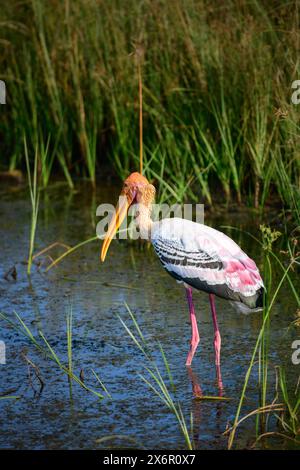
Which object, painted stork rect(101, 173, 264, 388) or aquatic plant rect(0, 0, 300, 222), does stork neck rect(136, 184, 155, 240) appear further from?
aquatic plant rect(0, 0, 300, 222)

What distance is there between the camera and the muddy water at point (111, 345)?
14.8 ft

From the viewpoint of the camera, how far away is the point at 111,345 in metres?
5.60

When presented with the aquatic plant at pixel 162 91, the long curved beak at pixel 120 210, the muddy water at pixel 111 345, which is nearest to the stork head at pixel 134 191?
the long curved beak at pixel 120 210

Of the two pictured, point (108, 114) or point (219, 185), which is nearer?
point (219, 185)

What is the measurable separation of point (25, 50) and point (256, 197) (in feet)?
8.71

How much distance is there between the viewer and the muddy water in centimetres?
452

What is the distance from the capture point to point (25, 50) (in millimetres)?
9164

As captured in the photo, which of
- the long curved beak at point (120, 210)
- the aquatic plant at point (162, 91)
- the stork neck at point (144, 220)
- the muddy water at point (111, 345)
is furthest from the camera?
the aquatic plant at point (162, 91)

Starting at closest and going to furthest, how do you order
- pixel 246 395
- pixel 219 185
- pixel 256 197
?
1. pixel 246 395
2. pixel 256 197
3. pixel 219 185

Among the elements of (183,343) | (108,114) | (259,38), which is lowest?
(183,343)

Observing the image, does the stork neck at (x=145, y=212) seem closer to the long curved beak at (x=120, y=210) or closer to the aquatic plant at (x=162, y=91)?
the long curved beak at (x=120, y=210)

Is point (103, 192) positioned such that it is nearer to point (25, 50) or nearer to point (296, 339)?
point (25, 50)

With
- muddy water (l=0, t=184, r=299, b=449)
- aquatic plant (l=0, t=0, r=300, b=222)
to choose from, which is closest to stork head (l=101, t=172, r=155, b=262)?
muddy water (l=0, t=184, r=299, b=449)
